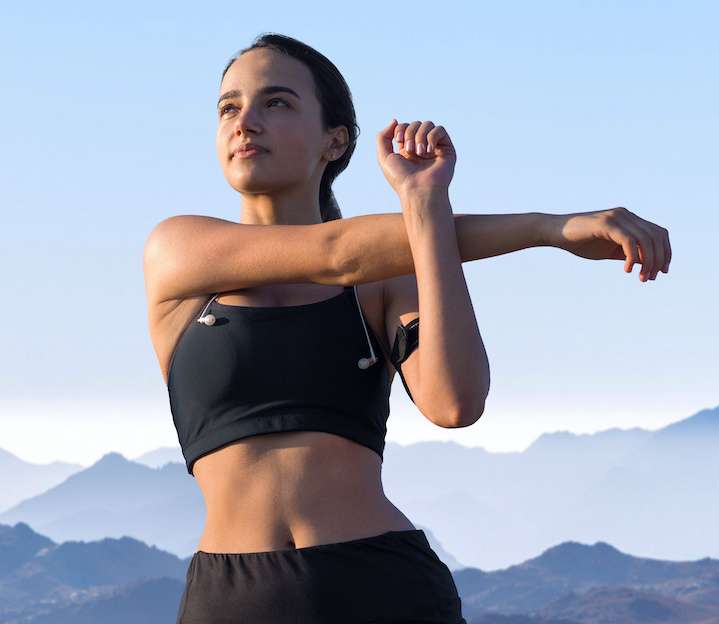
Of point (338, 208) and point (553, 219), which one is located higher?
point (338, 208)

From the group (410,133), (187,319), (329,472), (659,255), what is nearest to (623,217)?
(659,255)

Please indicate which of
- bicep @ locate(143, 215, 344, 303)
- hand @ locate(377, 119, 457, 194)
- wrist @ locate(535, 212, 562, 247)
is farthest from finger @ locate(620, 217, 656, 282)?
bicep @ locate(143, 215, 344, 303)

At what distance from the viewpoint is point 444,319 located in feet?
17.4

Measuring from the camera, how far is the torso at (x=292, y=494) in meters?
5.46

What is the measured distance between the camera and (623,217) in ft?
16.8

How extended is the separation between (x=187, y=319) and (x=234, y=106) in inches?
40.8

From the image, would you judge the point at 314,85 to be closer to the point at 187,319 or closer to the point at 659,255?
the point at 187,319

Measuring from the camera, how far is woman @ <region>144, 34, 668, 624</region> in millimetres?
5371

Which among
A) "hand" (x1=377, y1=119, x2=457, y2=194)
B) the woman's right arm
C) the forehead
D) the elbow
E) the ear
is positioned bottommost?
the elbow

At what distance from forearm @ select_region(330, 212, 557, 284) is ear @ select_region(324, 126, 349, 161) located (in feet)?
3.23

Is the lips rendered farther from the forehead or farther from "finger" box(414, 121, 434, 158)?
"finger" box(414, 121, 434, 158)

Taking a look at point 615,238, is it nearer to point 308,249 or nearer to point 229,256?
point 308,249

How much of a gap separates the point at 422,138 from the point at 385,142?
0.19 meters

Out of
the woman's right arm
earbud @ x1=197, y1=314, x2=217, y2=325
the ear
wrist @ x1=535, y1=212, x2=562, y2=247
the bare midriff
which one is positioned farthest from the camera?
the ear
